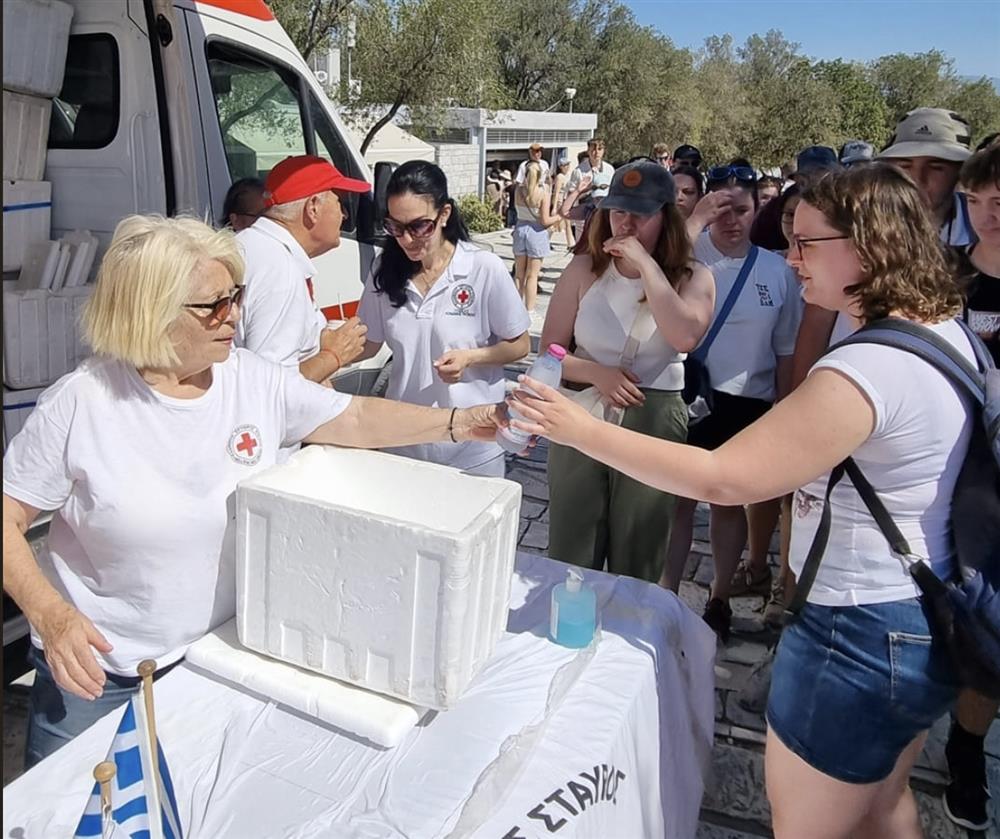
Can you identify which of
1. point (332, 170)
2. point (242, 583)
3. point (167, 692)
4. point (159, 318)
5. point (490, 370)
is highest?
point (332, 170)

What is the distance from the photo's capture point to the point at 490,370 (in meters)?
2.76

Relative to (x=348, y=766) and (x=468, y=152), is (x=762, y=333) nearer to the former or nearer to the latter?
(x=348, y=766)

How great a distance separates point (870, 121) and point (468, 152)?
24812mm

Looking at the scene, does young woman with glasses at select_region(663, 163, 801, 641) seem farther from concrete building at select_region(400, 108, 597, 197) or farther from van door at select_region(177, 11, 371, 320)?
concrete building at select_region(400, 108, 597, 197)

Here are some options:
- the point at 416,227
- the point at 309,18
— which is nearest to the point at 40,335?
the point at 416,227

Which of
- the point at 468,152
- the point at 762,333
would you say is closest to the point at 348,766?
the point at 762,333

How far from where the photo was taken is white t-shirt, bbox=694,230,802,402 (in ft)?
9.96

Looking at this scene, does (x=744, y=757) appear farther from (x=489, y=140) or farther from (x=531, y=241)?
(x=489, y=140)

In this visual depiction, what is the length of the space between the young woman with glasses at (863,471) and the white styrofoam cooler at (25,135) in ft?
9.90

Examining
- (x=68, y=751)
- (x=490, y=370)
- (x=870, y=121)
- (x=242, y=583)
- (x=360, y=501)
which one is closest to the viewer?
(x=68, y=751)

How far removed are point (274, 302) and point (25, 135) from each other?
187 cm

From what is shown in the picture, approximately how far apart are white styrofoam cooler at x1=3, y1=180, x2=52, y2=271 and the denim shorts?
3.27 m

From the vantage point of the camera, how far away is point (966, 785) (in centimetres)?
240

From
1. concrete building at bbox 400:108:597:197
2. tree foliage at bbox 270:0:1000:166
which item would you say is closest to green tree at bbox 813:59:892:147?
tree foliage at bbox 270:0:1000:166
